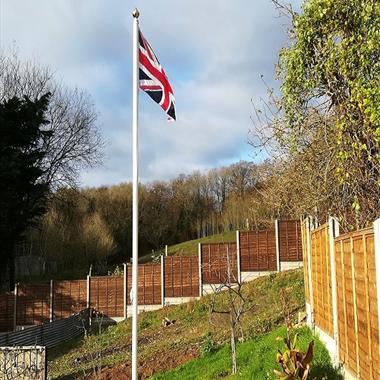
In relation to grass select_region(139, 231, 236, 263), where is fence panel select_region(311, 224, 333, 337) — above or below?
below

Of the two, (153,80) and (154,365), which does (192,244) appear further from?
(153,80)

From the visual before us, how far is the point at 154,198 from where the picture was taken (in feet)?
198

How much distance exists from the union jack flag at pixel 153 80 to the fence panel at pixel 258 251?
615 inches


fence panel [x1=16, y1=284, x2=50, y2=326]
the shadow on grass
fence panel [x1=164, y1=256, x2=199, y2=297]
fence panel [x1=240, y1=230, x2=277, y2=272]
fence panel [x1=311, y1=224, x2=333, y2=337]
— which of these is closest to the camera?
the shadow on grass

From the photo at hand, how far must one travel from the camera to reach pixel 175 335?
1720cm

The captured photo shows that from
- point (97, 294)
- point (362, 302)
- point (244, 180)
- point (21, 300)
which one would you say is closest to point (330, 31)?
point (362, 302)

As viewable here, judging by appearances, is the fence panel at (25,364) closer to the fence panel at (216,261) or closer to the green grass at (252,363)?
the green grass at (252,363)

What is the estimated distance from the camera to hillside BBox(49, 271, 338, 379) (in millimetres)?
12195

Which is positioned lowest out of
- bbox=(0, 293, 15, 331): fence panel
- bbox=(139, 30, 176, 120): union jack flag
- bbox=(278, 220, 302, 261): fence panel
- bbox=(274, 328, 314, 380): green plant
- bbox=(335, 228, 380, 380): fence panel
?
bbox=(0, 293, 15, 331): fence panel

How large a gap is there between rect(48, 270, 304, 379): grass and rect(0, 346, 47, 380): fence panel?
792mm

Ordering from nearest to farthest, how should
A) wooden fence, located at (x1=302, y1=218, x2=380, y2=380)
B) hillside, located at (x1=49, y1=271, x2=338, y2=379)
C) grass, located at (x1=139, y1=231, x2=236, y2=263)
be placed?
wooden fence, located at (x1=302, y1=218, x2=380, y2=380)
hillside, located at (x1=49, y1=271, x2=338, y2=379)
grass, located at (x1=139, y1=231, x2=236, y2=263)

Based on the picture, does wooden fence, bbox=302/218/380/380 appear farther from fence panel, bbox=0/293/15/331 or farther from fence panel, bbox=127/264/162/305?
fence panel, bbox=0/293/15/331

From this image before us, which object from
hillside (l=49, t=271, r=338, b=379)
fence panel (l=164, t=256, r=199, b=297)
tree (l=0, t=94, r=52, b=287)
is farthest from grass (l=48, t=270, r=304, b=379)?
tree (l=0, t=94, r=52, b=287)

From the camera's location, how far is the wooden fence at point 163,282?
23.7 metres
